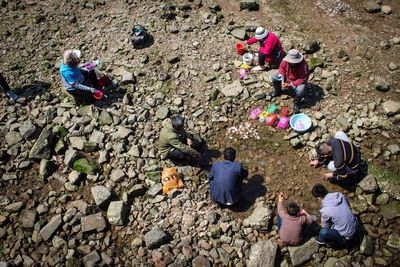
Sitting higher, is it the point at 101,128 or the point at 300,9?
the point at 300,9

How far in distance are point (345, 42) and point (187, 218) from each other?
6.72 metres

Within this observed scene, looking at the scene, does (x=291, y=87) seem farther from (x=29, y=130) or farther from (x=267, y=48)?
(x=29, y=130)

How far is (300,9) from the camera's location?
33.3ft

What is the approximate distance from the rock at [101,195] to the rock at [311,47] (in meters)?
6.45

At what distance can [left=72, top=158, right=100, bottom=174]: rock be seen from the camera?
694 cm

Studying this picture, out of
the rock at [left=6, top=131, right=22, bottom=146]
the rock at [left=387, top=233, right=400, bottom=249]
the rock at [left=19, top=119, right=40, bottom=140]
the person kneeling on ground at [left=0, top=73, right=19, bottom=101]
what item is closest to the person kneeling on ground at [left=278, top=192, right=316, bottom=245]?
the rock at [left=387, top=233, right=400, bottom=249]

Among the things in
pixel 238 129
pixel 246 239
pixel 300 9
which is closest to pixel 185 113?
pixel 238 129

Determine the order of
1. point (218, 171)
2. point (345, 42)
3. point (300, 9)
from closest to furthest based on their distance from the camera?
point (218, 171) < point (345, 42) < point (300, 9)

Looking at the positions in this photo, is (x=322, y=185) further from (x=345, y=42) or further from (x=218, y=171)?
(x=345, y=42)

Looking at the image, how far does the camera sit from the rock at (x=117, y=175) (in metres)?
6.85

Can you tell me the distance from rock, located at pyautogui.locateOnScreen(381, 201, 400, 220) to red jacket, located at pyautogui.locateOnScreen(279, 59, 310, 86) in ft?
10.5

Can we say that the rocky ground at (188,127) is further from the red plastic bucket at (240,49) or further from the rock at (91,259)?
the red plastic bucket at (240,49)

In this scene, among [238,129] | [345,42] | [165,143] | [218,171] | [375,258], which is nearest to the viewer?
[375,258]

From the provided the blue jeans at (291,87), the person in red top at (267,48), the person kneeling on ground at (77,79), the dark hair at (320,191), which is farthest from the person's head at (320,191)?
the person kneeling on ground at (77,79)
